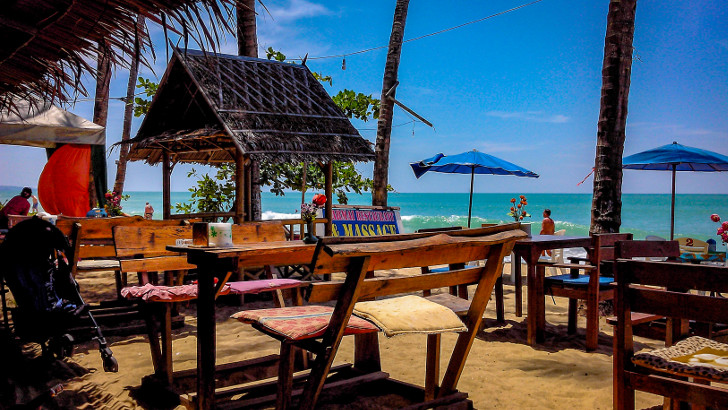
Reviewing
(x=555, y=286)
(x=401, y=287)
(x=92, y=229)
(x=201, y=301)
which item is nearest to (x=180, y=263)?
(x=92, y=229)

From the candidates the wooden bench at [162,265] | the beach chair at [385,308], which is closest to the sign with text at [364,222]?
the wooden bench at [162,265]

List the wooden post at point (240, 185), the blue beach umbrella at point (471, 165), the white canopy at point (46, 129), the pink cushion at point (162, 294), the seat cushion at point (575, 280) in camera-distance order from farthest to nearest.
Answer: the blue beach umbrella at point (471, 165) → the white canopy at point (46, 129) → the wooden post at point (240, 185) → the seat cushion at point (575, 280) → the pink cushion at point (162, 294)

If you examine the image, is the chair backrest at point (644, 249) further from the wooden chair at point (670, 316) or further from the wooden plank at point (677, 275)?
the wooden plank at point (677, 275)

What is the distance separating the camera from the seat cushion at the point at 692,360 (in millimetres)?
2330

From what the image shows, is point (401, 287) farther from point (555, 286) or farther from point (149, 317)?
point (555, 286)

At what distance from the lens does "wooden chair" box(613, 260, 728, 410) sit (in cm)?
237

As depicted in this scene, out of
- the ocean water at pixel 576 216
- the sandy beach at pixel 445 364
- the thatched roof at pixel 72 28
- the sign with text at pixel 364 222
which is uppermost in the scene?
the thatched roof at pixel 72 28

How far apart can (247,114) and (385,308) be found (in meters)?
5.24

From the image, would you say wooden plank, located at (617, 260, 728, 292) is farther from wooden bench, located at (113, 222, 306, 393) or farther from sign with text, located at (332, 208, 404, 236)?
sign with text, located at (332, 208, 404, 236)

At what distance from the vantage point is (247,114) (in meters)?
7.63

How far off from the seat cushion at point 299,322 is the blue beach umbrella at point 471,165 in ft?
29.4

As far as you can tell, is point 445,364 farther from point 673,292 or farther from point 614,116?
point 614,116

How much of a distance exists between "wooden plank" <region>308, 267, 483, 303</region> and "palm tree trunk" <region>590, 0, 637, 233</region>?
4.42 metres

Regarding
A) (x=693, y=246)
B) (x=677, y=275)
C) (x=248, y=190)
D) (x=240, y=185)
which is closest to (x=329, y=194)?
(x=248, y=190)
